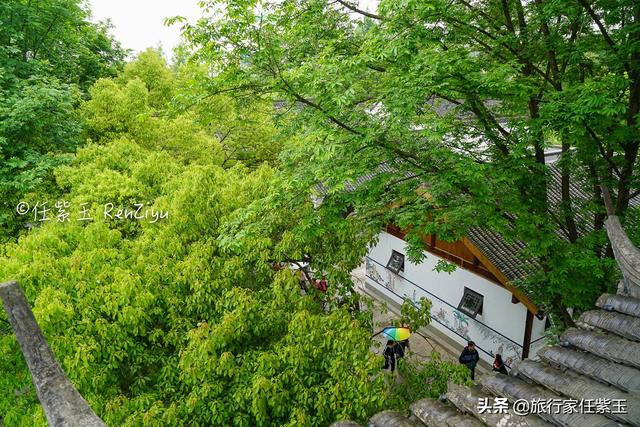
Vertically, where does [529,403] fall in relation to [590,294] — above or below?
below

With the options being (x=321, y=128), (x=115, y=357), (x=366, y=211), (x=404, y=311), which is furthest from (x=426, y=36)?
(x=115, y=357)

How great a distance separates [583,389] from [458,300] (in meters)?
12.0

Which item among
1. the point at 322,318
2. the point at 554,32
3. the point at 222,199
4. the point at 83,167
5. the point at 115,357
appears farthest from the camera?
the point at 83,167

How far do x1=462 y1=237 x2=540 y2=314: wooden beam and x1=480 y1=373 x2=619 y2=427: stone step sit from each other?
303 inches

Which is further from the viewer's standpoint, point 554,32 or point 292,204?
point 292,204

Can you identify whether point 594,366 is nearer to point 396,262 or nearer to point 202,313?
point 202,313

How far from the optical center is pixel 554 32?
7078mm

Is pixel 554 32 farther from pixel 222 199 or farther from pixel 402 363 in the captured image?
pixel 222 199

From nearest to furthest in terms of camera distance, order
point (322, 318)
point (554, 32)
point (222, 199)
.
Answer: point (322, 318), point (554, 32), point (222, 199)

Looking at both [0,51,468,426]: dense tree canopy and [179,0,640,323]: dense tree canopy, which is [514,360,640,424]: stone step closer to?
[0,51,468,426]: dense tree canopy

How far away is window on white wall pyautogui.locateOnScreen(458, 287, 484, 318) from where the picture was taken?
44.5 feet

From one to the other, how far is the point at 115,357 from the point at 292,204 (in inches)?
148

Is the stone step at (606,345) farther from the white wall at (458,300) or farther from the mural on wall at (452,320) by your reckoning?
the mural on wall at (452,320)

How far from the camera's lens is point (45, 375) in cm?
295
